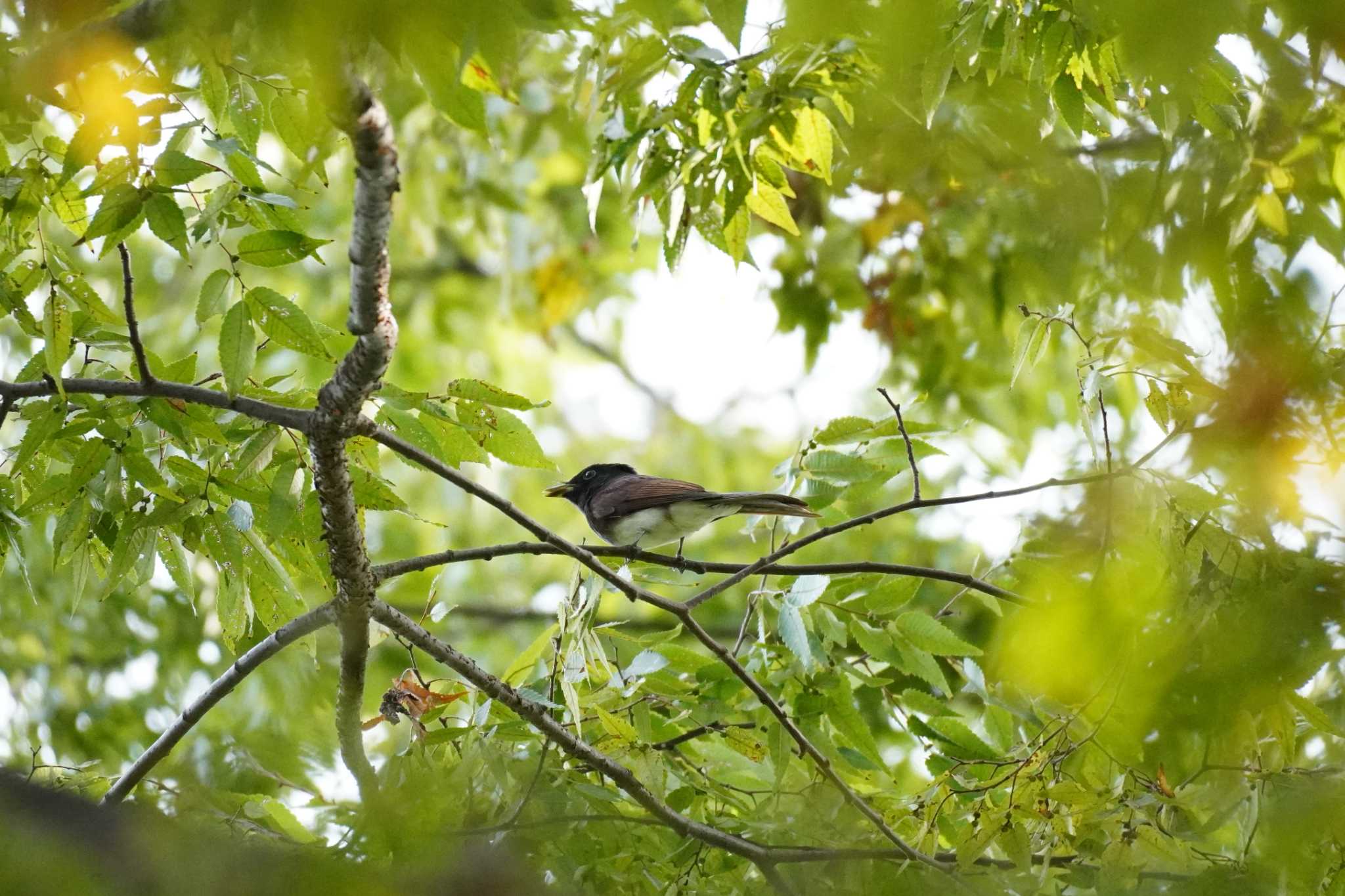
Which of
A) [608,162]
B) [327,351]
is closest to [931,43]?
[608,162]

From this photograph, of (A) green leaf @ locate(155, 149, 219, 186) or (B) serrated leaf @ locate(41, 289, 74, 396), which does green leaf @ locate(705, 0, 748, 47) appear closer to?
(A) green leaf @ locate(155, 149, 219, 186)

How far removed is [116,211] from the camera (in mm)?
2330

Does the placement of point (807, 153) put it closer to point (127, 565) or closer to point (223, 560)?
point (223, 560)

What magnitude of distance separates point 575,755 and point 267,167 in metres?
1.65

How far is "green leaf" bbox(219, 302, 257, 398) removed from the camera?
7.66ft

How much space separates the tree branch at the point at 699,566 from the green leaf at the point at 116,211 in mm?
951

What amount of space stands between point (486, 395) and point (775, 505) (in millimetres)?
1167

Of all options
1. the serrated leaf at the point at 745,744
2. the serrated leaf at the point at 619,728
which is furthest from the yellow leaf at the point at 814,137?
the serrated leaf at the point at 745,744

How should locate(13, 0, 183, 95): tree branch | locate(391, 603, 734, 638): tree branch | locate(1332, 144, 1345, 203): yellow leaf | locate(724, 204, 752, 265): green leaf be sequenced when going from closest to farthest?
locate(13, 0, 183, 95): tree branch → locate(1332, 144, 1345, 203): yellow leaf → locate(724, 204, 752, 265): green leaf → locate(391, 603, 734, 638): tree branch

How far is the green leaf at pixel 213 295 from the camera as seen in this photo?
2357 mm

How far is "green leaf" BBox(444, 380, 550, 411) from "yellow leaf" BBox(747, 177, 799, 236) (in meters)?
0.76

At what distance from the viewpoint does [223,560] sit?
110 inches

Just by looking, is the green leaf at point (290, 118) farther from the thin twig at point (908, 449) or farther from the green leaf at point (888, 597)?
the green leaf at point (888, 597)

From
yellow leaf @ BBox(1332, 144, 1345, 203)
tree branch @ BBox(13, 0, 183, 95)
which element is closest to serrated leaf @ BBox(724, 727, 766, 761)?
yellow leaf @ BBox(1332, 144, 1345, 203)
